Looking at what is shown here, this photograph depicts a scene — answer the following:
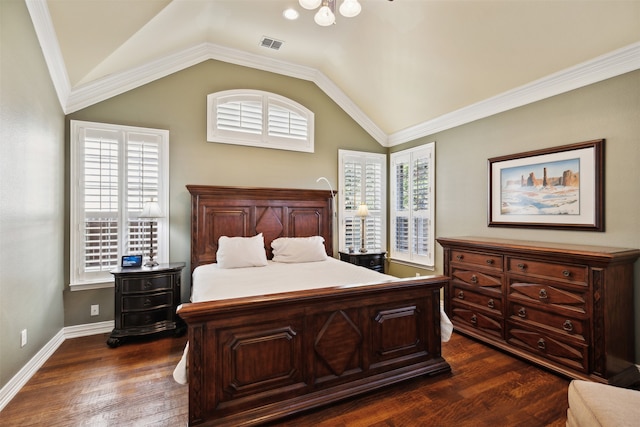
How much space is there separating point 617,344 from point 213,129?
468 cm

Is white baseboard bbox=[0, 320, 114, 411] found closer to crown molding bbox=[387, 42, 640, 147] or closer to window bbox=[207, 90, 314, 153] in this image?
window bbox=[207, 90, 314, 153]

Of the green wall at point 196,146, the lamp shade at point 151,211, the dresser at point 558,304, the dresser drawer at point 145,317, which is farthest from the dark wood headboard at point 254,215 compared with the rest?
the dresser at point 558,304

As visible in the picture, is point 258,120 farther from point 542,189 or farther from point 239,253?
point 542,189

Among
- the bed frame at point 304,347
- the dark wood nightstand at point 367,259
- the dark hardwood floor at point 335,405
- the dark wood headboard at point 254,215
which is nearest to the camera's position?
the bed frame at point 304,347

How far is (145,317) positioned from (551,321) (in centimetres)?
398

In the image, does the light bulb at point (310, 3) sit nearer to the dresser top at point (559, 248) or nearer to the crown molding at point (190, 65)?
the crown molding at point (190, 65)

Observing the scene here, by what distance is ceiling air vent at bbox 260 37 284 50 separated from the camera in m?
3.82

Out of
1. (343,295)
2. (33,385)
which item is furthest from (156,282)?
(343,295)

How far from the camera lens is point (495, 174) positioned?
142 inches

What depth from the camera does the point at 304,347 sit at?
210 cm

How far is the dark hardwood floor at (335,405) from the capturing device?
1993mm

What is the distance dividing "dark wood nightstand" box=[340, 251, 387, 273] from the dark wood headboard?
28 centimetres

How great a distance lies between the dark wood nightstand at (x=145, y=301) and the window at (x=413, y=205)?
337 centimetres

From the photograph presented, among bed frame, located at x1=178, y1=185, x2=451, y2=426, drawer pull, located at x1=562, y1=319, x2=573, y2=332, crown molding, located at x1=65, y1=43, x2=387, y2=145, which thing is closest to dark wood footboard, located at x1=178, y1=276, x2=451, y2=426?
bed frame, located at x1=178, y1=185, x2=451, y2=426
